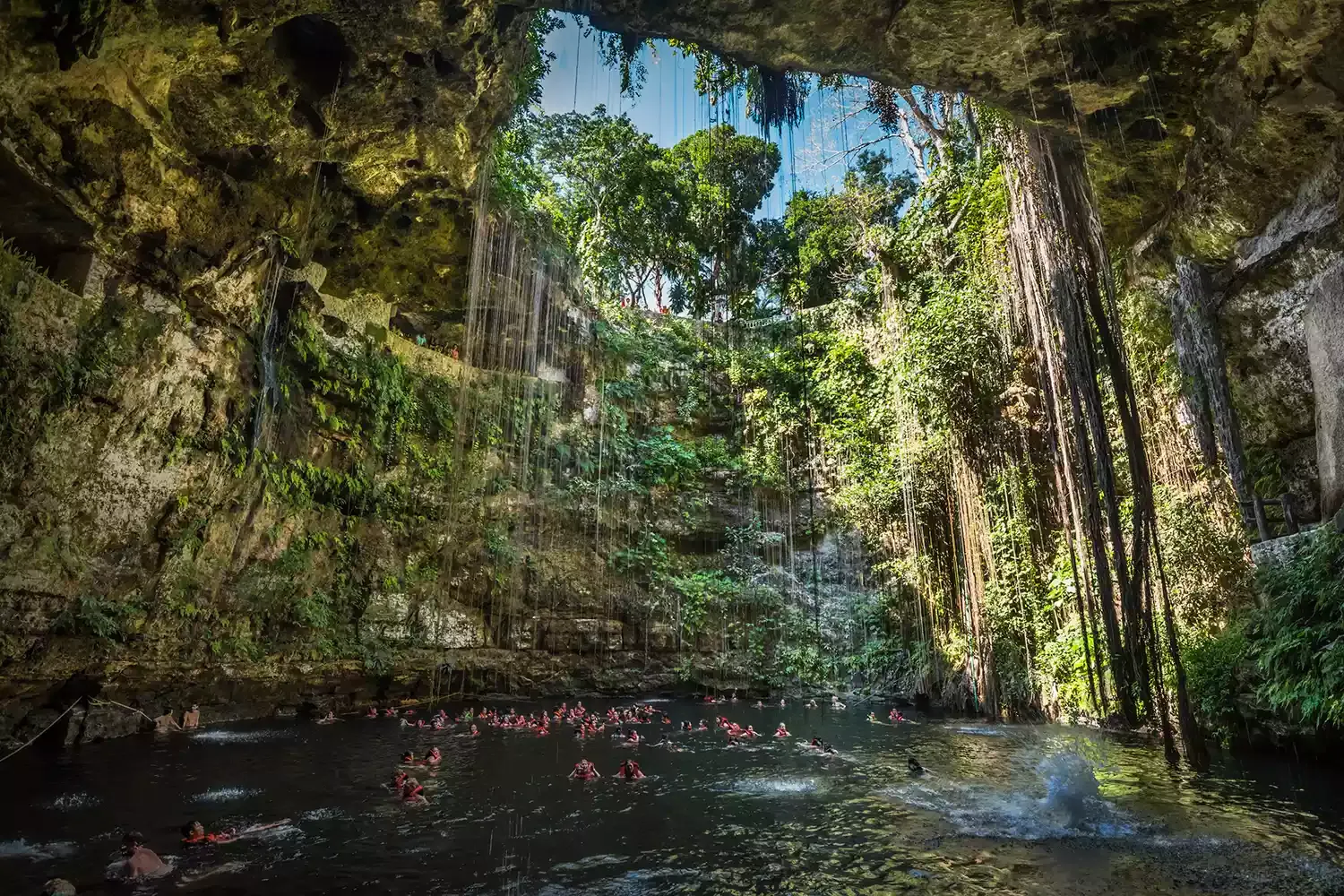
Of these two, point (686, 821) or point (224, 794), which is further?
point (224, 794)

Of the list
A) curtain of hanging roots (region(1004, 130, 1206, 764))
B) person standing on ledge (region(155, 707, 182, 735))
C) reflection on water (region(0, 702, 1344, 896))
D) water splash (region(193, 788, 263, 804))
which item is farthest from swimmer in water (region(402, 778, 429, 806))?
curtain of hanging roots (region(1004, 130, 1206, 764))

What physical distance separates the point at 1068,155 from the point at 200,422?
1219cm

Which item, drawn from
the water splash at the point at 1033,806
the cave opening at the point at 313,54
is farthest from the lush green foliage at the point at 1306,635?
the cave opening at the point at 313,54

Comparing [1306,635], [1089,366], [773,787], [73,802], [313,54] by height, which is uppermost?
[313,54]

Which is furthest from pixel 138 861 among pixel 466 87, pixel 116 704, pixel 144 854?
pixel 466 87

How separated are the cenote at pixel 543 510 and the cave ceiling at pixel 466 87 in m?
0.05

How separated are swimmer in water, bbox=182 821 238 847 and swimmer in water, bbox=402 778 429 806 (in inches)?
64.0

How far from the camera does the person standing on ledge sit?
974 centimetres

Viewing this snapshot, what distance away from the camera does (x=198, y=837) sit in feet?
17.2

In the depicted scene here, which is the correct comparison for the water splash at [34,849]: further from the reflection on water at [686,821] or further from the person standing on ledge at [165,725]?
the person standing on ledge at [165,725]

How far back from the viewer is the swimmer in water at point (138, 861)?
4.57 m

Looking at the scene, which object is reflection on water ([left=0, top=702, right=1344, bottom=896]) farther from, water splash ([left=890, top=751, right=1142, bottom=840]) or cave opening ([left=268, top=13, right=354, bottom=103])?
cave opening ([left=268, top=13, right=354, bottom=103])

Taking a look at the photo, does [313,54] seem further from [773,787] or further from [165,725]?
[773,787]

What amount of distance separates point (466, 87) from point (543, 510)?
10278mm
